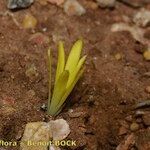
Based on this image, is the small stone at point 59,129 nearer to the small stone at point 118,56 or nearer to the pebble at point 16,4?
the small stone at point 118,56

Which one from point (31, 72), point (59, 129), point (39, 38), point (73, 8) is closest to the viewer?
point (59, 129)

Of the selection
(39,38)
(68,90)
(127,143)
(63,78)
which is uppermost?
(63,78)

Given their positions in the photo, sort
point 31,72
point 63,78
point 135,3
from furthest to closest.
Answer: point 135,3 → point 31,72 → point 63,78

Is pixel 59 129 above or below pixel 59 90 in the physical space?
below

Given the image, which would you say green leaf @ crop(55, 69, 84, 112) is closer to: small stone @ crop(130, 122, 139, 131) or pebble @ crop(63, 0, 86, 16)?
Result: small stone @ crop(130, 122, 139, 131)

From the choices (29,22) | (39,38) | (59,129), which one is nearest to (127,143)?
(59,129)

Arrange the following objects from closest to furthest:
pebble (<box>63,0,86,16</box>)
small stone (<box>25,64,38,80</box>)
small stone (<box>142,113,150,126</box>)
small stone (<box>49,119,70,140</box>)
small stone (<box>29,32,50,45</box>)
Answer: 1. small stone (<box>49,119,70,140</box>)
2. small stone (<box>142,113,150,126</box>)
3. small stone (<box>25,64,38,80</box>)
4. small stone (<box>29,32,50,45</box>)
5. pebble (<box>63,0,86,16</box>)

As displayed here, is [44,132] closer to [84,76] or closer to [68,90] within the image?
[68,90]

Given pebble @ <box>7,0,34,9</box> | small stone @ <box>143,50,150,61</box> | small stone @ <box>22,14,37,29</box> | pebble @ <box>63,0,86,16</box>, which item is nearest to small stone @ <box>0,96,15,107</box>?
small stone @ <box>22,14,37,29</box>
